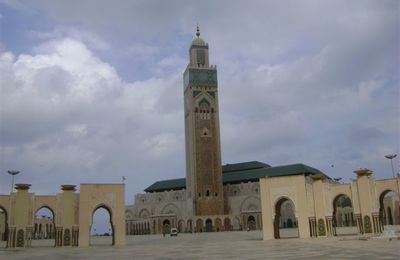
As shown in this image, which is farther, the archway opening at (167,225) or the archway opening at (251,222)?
the archway opening at (167,225)

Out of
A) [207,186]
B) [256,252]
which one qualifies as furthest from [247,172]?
[256,252]

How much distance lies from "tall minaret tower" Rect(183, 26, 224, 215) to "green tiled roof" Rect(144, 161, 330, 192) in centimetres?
523

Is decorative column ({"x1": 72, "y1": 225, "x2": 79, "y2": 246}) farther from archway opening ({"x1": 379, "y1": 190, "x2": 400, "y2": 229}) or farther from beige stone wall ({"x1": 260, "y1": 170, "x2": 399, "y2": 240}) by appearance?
archway opening ({"x1": 379, "y1": 190, "x2": 400, "y2": 229})

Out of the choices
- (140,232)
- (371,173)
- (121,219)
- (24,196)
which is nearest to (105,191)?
(121,219)

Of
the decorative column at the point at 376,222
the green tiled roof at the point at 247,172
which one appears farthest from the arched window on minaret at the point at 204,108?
the decorative column at the point at 376,222

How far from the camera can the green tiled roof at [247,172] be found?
220 ft

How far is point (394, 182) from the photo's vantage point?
93.6ft

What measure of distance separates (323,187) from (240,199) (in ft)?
130

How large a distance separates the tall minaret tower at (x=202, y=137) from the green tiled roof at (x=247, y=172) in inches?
206

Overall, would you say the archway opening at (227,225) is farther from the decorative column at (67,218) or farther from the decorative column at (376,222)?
the decorative column at (67,218)

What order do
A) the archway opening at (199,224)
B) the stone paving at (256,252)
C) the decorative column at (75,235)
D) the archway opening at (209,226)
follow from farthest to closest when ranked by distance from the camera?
1. the archway opening at (209,226)
2. the archway opening at (199,224)
3. the decorative column at (75,235)
4. the stone paving at (256,252)

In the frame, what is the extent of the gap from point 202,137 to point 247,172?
10077 mm

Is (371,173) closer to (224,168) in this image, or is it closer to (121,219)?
(121,219)

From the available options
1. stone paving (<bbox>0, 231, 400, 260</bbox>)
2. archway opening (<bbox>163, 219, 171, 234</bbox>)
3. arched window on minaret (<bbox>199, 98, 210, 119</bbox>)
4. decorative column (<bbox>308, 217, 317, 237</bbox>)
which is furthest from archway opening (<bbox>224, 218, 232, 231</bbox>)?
stone paving (<bbox>0, 231, 400, 260</bbox>)
